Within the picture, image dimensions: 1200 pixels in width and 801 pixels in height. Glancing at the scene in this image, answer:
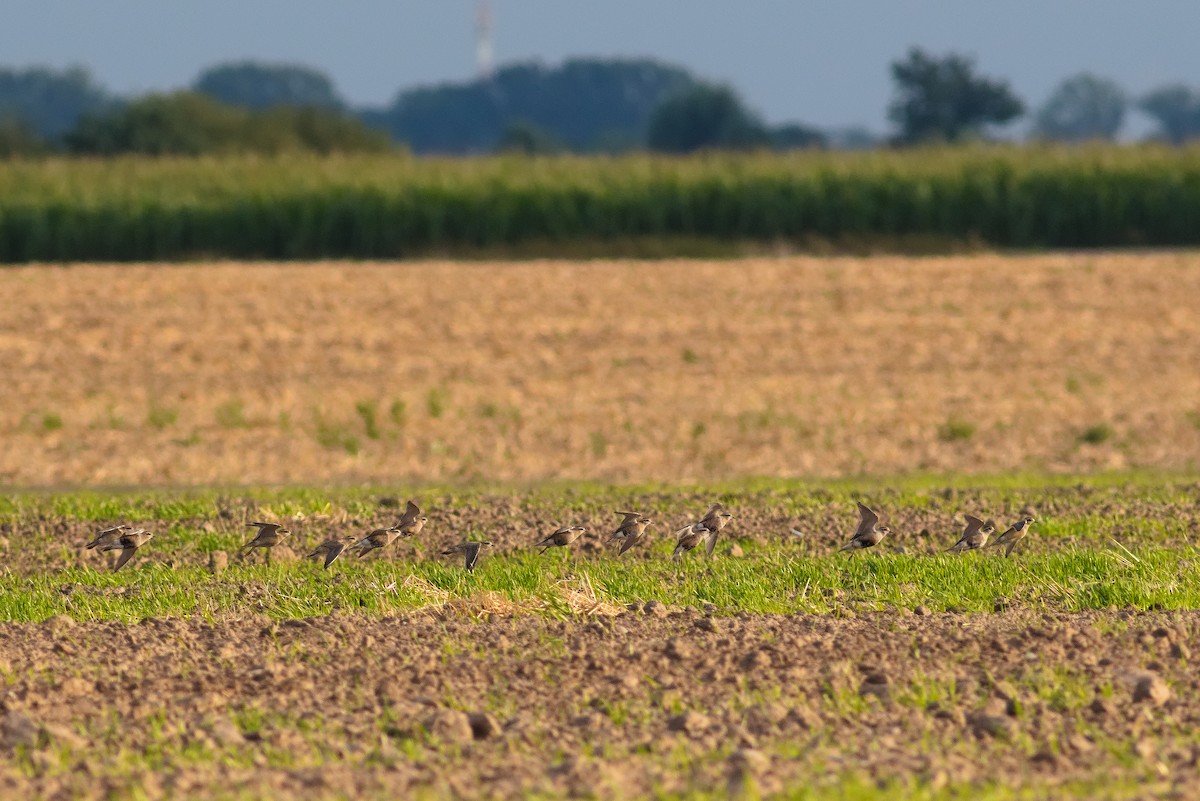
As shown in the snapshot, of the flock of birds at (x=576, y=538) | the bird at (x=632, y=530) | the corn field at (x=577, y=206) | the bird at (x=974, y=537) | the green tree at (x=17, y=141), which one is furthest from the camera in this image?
the green tree at (x=17, y=141)

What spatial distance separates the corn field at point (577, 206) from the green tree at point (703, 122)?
6804cm

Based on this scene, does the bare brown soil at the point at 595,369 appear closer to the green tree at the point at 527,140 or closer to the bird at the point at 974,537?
the bird at the point at 974,537

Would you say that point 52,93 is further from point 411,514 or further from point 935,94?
point 411,514

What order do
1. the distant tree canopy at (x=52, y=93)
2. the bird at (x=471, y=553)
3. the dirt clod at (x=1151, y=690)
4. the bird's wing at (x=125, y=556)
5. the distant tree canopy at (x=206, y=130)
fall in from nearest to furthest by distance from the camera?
1. the dirt clod at (x=1151, y=690)
2. the bird at (x=471, y=553)
3. the bird's wing at (x=125, y=556)
4. the distant tree canopy at (x=206, y=130)
5. the distant tree canopy at (x=52, y=93)

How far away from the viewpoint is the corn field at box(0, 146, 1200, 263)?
4372cm

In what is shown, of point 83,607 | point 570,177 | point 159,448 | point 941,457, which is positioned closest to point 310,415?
point 159,448

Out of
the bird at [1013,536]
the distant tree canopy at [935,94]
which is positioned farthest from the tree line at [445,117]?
the bird at [1013,536]

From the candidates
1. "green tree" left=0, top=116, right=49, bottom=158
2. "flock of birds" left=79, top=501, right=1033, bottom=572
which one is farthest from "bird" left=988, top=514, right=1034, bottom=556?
"green tree" left=0, top=116, right=49, bottom=158

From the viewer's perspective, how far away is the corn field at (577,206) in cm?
4372

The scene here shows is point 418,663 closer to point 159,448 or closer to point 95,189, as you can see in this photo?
point 159,448

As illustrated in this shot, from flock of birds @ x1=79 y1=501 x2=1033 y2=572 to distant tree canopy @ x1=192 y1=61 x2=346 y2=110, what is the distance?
587 ft

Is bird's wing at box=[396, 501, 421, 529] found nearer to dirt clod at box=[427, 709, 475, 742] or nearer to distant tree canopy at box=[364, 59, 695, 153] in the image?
dirt clod at box=[427, 709, 475, 742]

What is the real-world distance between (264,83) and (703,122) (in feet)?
283

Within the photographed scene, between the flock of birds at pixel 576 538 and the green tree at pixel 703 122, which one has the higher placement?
the green tree at pixel 703 122
